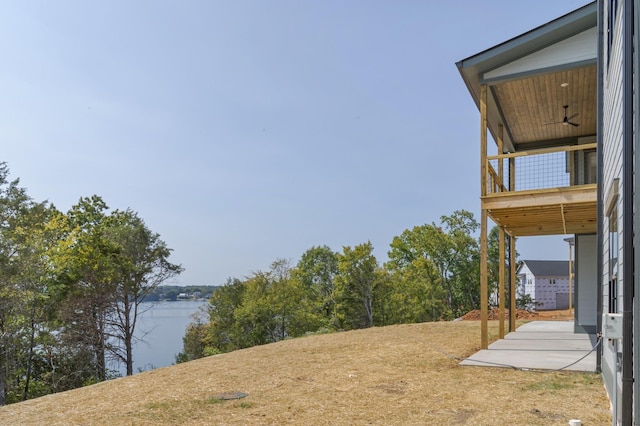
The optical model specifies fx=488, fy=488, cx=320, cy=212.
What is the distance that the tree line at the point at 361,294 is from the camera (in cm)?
2884

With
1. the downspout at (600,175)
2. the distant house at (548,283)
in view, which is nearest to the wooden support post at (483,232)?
the downspout at (600,175)

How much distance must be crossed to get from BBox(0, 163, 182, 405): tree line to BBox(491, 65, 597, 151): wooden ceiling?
16996 millimetres

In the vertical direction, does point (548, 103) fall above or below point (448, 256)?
above

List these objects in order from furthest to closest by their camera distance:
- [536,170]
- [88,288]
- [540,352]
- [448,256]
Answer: [448,256] < [88,288] < [536,170] < [540,352]

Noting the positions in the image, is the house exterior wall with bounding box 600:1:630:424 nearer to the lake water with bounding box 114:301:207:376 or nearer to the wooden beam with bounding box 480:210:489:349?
the wooden beam with bounding box 480:210:489:349

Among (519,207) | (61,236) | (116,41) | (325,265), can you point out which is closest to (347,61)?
(116,41)

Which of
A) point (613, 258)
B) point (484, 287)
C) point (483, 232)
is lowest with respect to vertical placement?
point (484, 287)

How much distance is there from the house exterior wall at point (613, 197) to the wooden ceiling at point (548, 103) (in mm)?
2936

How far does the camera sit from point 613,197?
4613 millimetres

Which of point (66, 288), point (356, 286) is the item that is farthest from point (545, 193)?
point (66, 288)

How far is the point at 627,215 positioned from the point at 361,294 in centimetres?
2567

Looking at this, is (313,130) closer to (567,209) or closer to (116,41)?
(116,41)

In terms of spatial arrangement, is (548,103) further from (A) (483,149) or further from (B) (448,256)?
(B) (448,256)

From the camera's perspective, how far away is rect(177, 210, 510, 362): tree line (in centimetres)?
2884
